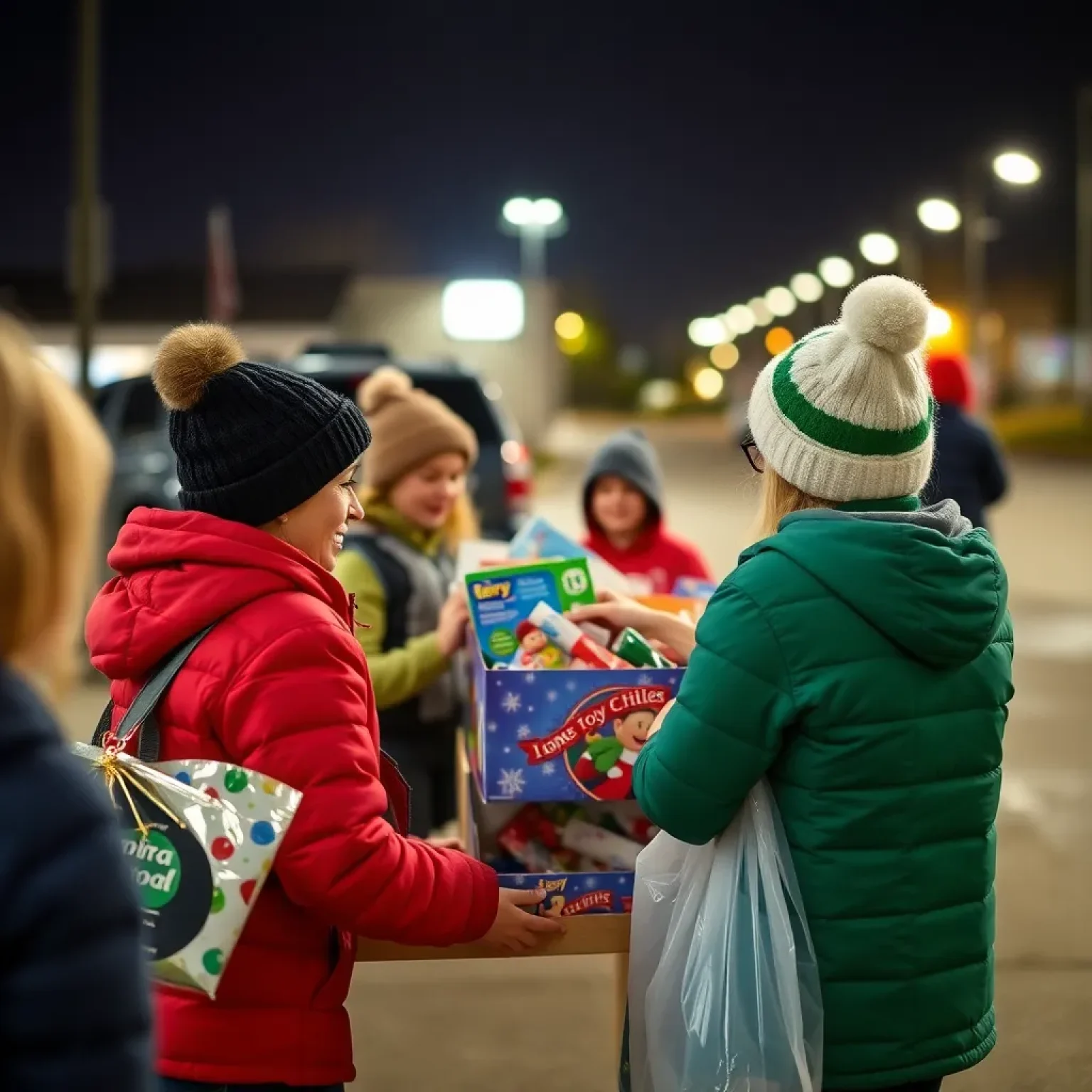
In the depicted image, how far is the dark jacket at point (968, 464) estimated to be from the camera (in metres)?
7.38

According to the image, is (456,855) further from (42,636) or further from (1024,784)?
(1024,784)

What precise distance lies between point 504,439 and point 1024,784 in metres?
4.97

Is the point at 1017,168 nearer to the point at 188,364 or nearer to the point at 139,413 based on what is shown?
the point at 139,413

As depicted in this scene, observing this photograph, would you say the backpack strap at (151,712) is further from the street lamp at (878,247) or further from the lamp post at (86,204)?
the street lamp at (878,247)

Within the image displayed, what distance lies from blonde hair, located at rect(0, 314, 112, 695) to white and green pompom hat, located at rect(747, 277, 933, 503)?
134cm

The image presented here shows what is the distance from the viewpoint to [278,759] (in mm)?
2191

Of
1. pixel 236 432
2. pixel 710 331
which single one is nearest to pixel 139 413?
pixel 236 432

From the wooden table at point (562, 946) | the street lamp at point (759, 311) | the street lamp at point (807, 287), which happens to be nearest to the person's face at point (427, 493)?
the wooden table at point (562, 946)

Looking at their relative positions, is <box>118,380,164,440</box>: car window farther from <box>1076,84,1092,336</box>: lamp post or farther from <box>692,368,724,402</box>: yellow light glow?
<box>692,368,724,402</box>: yellow light glow

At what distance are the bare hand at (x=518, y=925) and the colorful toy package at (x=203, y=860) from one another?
0.59m

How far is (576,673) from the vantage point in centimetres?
286

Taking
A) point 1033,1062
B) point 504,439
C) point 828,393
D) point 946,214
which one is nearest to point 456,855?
point 828,393

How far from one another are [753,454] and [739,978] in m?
0.90

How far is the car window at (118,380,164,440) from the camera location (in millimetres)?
12453
